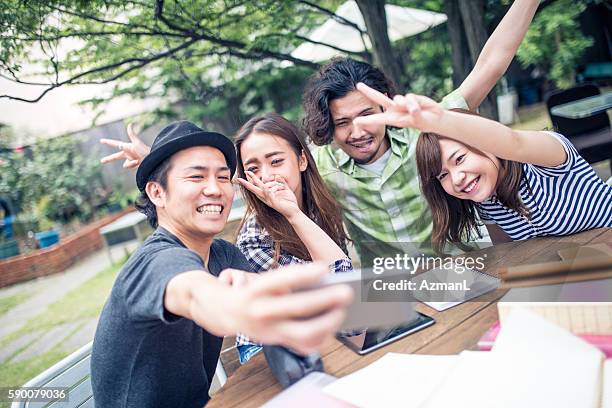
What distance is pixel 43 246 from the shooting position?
8477 mm

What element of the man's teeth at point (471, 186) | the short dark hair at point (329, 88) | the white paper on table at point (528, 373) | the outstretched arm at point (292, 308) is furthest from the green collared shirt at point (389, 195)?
the outstretched arm at point (292, 308)

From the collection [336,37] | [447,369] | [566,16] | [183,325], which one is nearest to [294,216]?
[183,325]

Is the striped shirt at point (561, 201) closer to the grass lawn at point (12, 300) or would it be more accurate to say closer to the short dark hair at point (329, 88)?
the short dark hair at point (329, 88)

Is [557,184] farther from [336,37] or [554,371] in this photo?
[336,37]

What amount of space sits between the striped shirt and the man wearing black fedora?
1138mm

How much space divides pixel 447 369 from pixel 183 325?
0.79 m

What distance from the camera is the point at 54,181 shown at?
373 inches

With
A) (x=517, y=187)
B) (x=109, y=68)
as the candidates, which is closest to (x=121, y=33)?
(x=109, y=68)

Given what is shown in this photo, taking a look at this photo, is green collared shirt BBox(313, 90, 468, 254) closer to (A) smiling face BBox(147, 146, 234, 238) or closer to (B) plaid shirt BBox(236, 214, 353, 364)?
(B) plaid shirt BBox(236, 214, 353, 364)

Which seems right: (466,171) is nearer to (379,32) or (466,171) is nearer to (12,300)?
(379,32)

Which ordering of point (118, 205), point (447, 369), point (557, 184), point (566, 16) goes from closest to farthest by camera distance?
point (447, 369), point (557, 184), point (566, 16), point (118, 205)

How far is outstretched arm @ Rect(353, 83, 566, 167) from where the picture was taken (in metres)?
1.26

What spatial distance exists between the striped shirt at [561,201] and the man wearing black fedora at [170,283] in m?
1.14

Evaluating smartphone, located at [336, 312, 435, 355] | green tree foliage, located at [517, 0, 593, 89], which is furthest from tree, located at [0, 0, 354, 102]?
green tree foliage, located at [517, 0, 593, 89]
